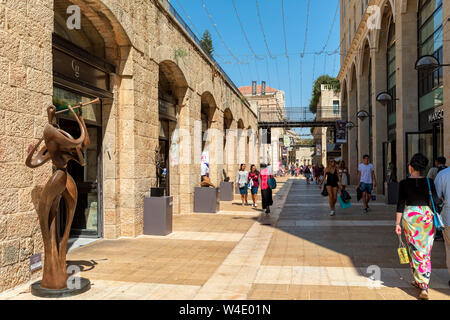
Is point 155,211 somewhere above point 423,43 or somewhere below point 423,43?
below

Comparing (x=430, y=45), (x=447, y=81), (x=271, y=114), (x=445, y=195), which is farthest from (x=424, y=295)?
(x=271, y=114)

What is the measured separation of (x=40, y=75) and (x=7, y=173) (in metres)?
1.51

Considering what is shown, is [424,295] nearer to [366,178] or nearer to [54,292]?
[54,292]

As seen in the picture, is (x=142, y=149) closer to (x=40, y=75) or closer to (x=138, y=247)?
(x=138, y=247)

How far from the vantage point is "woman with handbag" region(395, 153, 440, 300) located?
16.1 ft

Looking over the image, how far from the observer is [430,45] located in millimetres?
14500

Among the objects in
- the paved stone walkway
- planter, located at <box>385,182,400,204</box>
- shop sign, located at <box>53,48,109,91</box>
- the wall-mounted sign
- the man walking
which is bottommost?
the paved stone walkway

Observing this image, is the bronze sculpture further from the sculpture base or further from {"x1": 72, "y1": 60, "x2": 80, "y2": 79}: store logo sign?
{"x1": 72, "y1": 60, "x2": 80, "y2": 79}: store logo sign

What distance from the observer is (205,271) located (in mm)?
6023

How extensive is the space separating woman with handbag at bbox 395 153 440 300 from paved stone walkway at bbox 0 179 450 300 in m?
0.33

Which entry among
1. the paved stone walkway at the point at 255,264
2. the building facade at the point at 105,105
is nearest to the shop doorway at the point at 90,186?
the building facade at the point at 105,105

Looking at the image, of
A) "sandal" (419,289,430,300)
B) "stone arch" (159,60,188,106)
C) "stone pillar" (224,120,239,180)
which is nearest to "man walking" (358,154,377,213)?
"stone arch" (159,60,188,106)

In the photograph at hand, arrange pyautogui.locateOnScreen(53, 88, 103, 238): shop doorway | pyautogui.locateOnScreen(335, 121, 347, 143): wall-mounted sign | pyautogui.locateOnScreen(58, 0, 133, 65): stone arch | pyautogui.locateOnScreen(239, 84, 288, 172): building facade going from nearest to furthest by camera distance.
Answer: pyautogui.locateOnScreen(58, 0, 133, 65): stone arch
pyautogui.locateOnScreen(53, 88, 103, 238): shop doorway
pyautogui.locateOnScreen(335, 121, 347, 143): wall-mounted sign
pyautogui.locateOnScreen(239, 84, 288, 172): building facade
